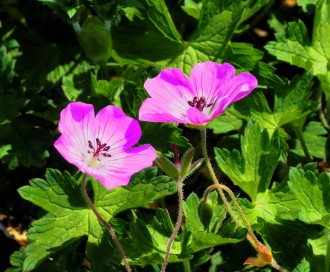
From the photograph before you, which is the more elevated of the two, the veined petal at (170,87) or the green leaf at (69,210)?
the veined petal at (170,87)

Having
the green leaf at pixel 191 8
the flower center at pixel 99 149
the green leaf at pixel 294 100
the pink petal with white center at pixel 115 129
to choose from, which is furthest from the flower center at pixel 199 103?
the green leaf at pixel 191 8

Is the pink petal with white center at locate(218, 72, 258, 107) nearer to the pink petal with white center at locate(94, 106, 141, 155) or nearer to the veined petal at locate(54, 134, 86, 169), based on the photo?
the pink petal with white center at locate(94, 106, 141, 155)

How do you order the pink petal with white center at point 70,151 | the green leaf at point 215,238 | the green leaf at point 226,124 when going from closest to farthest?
the pink petal with white center at point 70,151
the green leaf at point 215,238
the green leaf at point 226,124

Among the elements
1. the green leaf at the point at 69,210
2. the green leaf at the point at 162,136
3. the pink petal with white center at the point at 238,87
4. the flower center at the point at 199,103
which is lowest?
the green leaf at the point at 69,210

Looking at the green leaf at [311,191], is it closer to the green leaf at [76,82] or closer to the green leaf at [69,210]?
the green leaf at [69,210]

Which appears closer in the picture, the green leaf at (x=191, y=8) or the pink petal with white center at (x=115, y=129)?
the pink petal with white center at (x=115, y=129)

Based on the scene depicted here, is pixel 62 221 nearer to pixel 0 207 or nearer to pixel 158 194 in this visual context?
pixel 158 194

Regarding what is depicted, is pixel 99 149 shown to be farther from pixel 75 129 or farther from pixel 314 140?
pixel 314 140
